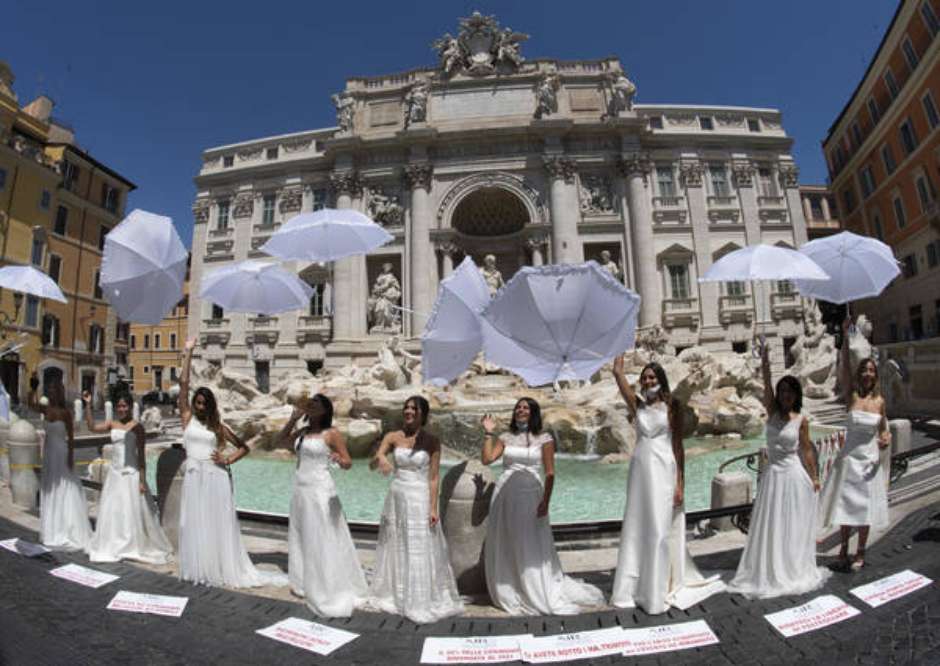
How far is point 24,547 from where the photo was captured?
5.54 m

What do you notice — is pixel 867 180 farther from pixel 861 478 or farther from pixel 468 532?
pixel 468 532

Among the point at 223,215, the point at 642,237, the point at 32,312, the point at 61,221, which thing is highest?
the point at 223,215

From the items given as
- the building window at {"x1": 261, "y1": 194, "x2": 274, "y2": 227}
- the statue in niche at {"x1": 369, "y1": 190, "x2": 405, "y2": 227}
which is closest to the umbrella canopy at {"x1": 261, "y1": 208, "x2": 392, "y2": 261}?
the statue in niche at {"x1": 369, "y1": 190, "x2": 405, "y2": 227}

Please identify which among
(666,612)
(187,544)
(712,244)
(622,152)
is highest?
(622,152)

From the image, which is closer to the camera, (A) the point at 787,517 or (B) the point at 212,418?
(A) the point at 787,517

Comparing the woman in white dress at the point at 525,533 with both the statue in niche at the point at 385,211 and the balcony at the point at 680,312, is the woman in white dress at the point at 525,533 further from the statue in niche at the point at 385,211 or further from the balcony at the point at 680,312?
→ the statue in niche at the point at 385,211

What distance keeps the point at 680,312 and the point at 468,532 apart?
24119mm

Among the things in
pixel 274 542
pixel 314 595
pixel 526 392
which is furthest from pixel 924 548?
pixel 526 392

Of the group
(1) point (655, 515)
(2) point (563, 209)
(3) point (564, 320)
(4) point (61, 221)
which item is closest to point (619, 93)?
(2) point (563, 209)

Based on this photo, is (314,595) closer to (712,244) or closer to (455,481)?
(455,481)

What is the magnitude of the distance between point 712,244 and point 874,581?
25661mm

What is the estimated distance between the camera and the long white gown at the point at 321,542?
13.3ft

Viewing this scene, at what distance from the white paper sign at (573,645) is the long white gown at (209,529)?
244 cm

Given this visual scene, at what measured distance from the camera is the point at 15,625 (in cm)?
385
